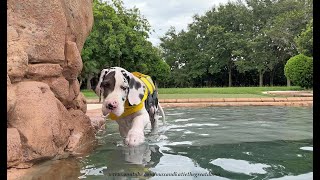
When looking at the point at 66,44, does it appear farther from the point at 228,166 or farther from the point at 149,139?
the point at 228,166

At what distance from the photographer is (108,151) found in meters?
4.04

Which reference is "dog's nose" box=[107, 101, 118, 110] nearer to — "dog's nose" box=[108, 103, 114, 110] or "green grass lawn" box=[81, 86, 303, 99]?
"dog's nose" box=[108, 103, 114, 110]

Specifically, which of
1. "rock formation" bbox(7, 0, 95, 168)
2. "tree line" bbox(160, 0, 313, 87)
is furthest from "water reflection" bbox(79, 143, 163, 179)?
"tree line" bbox(160, 0, 313, 87)

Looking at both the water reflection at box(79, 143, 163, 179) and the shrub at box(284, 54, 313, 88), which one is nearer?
the water reflection at box(79, 143, 163, 179)

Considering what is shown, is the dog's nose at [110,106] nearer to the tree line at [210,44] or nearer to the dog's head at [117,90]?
the dog's head at [117,90]

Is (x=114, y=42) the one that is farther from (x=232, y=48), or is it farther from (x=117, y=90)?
(x=117, y=90)

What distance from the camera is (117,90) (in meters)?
4.00

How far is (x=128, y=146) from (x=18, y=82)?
1.47m

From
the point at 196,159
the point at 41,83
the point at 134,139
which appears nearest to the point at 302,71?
the point at 134,139

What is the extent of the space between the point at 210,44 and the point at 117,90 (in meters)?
38.5

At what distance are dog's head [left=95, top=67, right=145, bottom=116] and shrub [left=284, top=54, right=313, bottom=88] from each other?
62.0 ft

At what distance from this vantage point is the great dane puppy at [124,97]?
12.7ft

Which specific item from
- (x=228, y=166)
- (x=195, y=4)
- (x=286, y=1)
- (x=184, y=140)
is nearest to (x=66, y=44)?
(x=184, y=140)

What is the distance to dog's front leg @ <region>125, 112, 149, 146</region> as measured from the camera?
13.1 feet
